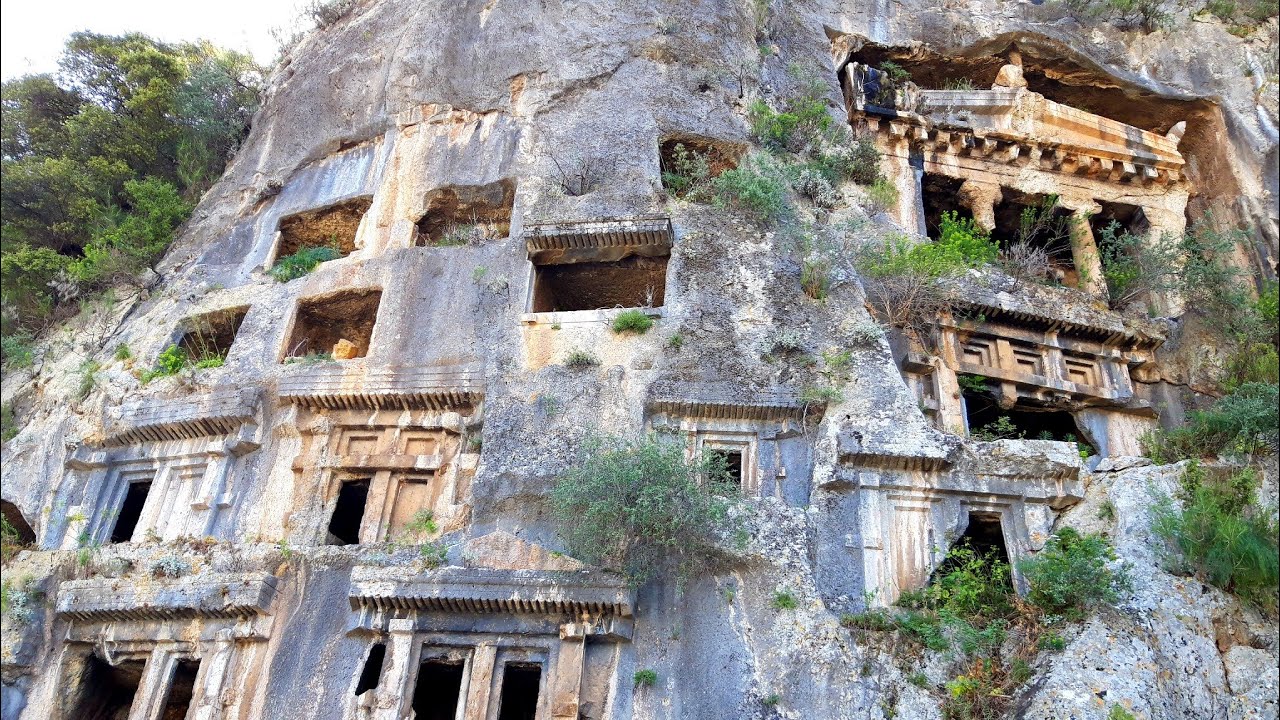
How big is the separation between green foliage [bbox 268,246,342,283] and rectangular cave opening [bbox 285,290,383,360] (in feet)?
2.36

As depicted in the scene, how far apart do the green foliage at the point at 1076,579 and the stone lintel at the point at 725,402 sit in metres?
3.29

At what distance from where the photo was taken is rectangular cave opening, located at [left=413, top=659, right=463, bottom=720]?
474 inches

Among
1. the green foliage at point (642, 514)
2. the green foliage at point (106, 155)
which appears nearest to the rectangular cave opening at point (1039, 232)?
the green foliage at point (642, 514)

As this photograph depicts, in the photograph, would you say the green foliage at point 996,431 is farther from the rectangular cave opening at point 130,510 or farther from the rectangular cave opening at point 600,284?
the rectangular cave opening at point 130,510

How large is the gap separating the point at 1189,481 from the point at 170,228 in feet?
56.4

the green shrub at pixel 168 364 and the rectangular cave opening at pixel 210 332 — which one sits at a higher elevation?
the rectangular cave opening at pixel 210 332

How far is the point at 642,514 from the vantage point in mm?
10977

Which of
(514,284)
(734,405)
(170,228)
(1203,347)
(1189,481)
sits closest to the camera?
(1189,481)

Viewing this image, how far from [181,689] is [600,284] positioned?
315 inches

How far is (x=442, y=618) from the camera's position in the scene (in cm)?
1146

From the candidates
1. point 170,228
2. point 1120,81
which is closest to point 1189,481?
point 1120,81

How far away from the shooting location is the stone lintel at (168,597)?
12.1 metres

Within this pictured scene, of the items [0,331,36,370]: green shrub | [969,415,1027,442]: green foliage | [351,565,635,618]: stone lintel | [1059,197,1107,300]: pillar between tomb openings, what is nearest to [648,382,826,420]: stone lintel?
[351,565,635,618]: stone lintel

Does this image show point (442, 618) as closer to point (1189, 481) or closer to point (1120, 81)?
point (1189, 481)
